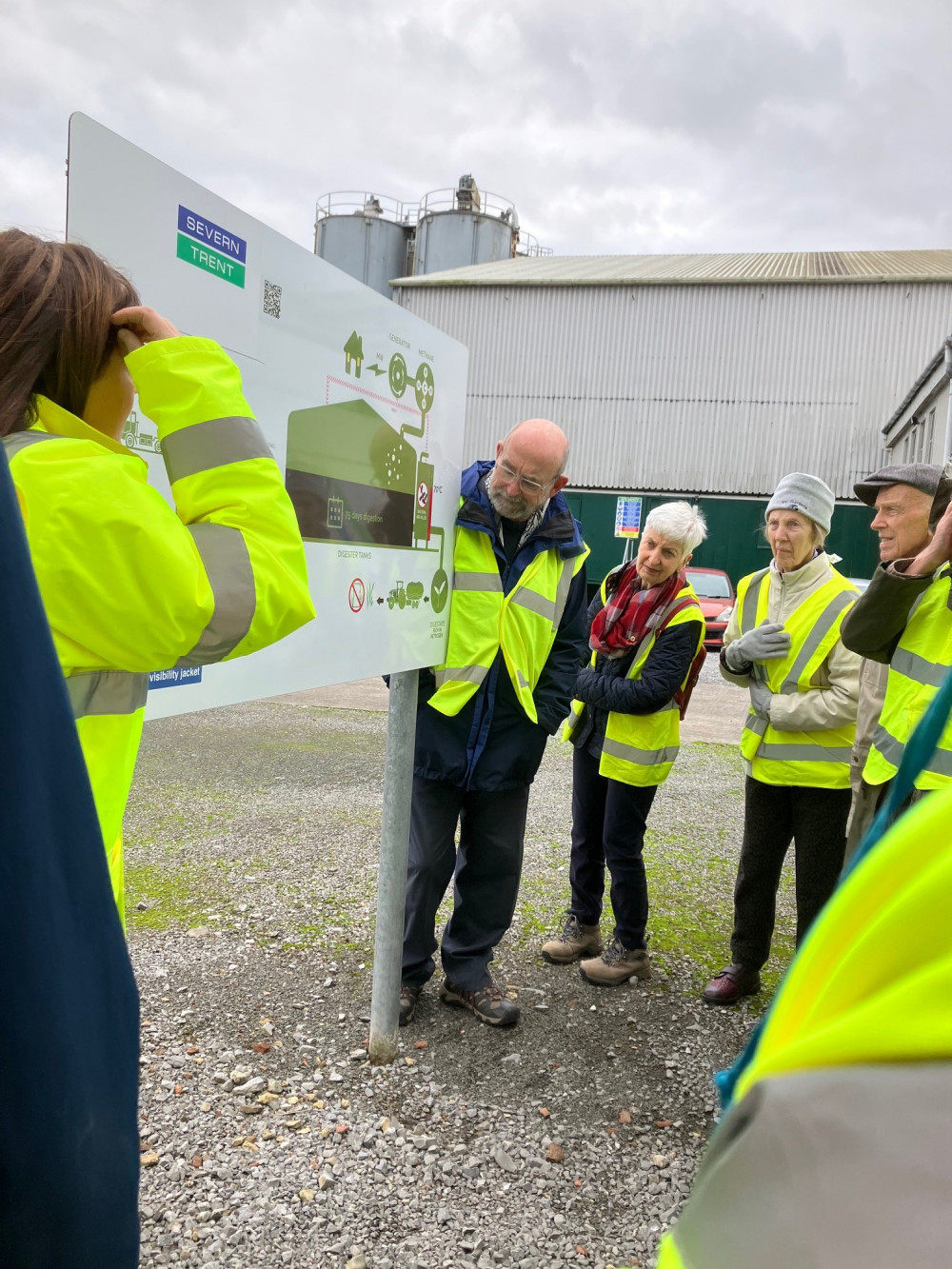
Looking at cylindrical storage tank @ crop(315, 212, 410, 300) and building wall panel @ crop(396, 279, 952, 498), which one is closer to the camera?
building wall panel @ crop(396, 279, 952, 498)

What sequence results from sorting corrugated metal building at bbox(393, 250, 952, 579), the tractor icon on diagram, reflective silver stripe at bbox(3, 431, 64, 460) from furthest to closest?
corrugated metal building at bbox(393, 250, 952, 579)
the tractor icon on diagram
reflective silver stripe at bbox(3, 431, 64, 460)

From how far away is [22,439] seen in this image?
1160mm

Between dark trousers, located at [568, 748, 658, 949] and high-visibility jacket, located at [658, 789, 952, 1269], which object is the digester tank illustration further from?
high-visibility jacket, located at [658, 789, 952, 1269]

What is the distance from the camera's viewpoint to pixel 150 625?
1209mm

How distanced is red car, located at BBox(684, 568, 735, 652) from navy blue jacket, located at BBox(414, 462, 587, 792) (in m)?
11.3

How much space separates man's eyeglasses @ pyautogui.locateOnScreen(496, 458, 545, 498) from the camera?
311cm

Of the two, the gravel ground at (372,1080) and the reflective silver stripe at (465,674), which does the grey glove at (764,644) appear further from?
the gravel ground at (372,1080)

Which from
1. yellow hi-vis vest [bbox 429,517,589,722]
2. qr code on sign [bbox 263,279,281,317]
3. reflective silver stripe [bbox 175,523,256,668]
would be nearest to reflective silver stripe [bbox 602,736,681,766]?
yellow hi-vis vest [bbox 429,517,589,722]

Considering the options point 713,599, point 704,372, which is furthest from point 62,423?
point 704,372

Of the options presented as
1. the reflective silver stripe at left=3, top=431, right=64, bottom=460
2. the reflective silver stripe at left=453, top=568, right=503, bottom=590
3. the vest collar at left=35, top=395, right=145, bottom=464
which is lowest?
the reflective silver stripe at left=453, top=568, right=503, bottom=590

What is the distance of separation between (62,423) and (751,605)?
9.87 feet

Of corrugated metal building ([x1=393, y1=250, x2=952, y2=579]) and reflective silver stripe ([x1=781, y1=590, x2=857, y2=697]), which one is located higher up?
corrugated metal building ([x1=393, y1=250, x2=952, y2=579])

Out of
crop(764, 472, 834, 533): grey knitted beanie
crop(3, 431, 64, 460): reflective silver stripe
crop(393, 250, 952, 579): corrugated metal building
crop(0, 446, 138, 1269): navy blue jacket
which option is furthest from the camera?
crop(393, 250, 952, 579): corrugated metal building

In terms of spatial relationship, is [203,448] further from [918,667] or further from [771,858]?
[771,858]
